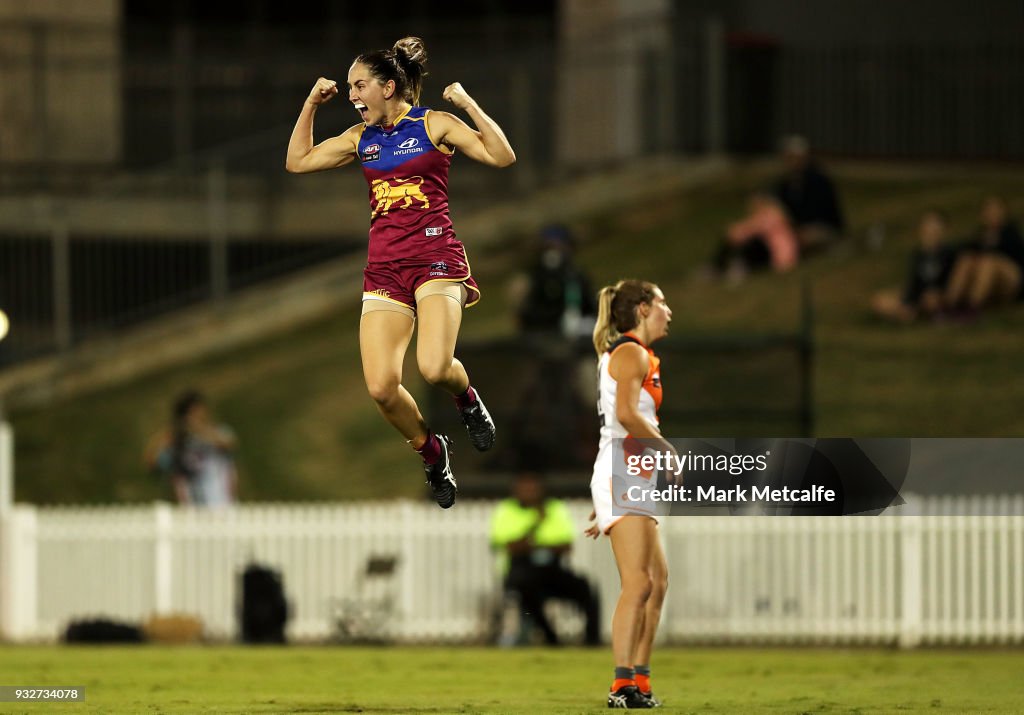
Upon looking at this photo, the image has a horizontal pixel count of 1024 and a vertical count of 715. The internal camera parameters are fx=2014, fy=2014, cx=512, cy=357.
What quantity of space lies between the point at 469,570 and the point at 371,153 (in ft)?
27.0

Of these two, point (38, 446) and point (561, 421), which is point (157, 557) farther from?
point (38, 446)

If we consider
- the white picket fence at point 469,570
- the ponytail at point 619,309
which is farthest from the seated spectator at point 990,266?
the ponytail at point 619,309

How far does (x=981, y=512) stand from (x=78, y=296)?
12468 millimetres

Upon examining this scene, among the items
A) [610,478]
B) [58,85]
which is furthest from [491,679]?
[58,85]

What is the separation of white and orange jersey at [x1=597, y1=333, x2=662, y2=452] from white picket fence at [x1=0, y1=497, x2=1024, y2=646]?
7047mm

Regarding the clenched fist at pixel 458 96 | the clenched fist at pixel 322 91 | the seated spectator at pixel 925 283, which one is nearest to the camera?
the clenched fist at pixel 458 96

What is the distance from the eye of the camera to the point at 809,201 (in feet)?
81.1

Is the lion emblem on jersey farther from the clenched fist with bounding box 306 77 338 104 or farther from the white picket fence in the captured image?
the white picket fence

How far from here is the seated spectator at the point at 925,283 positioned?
2164cm

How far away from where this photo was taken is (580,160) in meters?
29.3

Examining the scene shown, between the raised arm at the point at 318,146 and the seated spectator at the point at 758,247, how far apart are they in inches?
573

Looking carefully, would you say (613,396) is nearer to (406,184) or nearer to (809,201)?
(406,184)

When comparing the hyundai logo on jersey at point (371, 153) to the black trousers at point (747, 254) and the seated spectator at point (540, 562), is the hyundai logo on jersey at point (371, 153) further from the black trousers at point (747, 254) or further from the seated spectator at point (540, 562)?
the black trousers at point (747, 254)

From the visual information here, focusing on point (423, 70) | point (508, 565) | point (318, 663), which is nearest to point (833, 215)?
point (508, 565)
